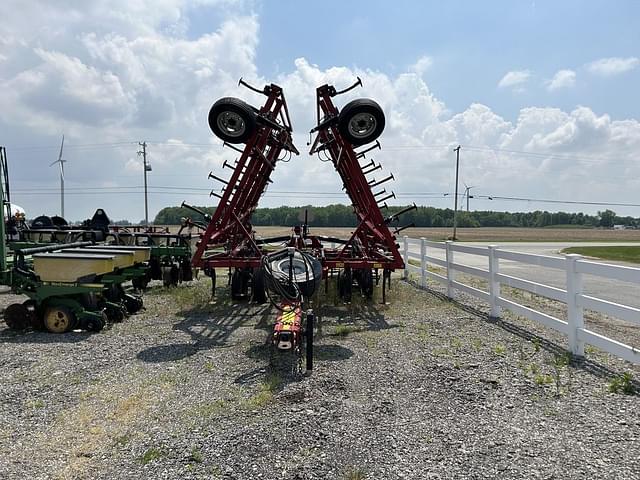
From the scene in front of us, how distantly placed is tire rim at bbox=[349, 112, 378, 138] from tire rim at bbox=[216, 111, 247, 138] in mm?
2112

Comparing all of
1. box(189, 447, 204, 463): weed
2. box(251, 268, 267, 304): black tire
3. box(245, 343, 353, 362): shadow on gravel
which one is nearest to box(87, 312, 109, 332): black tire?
box(245, 343, 353, 362): shadow on gravel

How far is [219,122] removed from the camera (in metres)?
9.74

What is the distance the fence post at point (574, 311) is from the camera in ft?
19.9

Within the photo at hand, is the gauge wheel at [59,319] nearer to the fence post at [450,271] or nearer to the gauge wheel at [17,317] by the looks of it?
the gauge wheel at [17,317]

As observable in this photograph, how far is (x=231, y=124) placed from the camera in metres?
9.82

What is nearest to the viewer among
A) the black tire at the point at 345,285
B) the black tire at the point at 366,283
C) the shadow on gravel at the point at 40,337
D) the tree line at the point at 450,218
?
the shadow on gravel at the point at 40,337

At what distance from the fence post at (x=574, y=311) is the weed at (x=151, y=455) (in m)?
4.86

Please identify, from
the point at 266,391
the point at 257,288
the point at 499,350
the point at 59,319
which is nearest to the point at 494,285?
the point at 499,350

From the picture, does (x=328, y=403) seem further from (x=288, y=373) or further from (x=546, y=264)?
(x=546, y=264)

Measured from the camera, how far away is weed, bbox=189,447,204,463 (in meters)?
3.58

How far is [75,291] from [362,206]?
18.9 ft

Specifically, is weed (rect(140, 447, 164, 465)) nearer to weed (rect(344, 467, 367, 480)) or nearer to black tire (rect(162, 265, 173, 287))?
weed (rect(344, 467, 367, 480))

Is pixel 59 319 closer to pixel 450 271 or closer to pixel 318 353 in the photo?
pixel 318 353

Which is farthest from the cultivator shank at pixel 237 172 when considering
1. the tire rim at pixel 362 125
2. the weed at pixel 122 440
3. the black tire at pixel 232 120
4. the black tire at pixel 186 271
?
the weed at pixel 122 440
